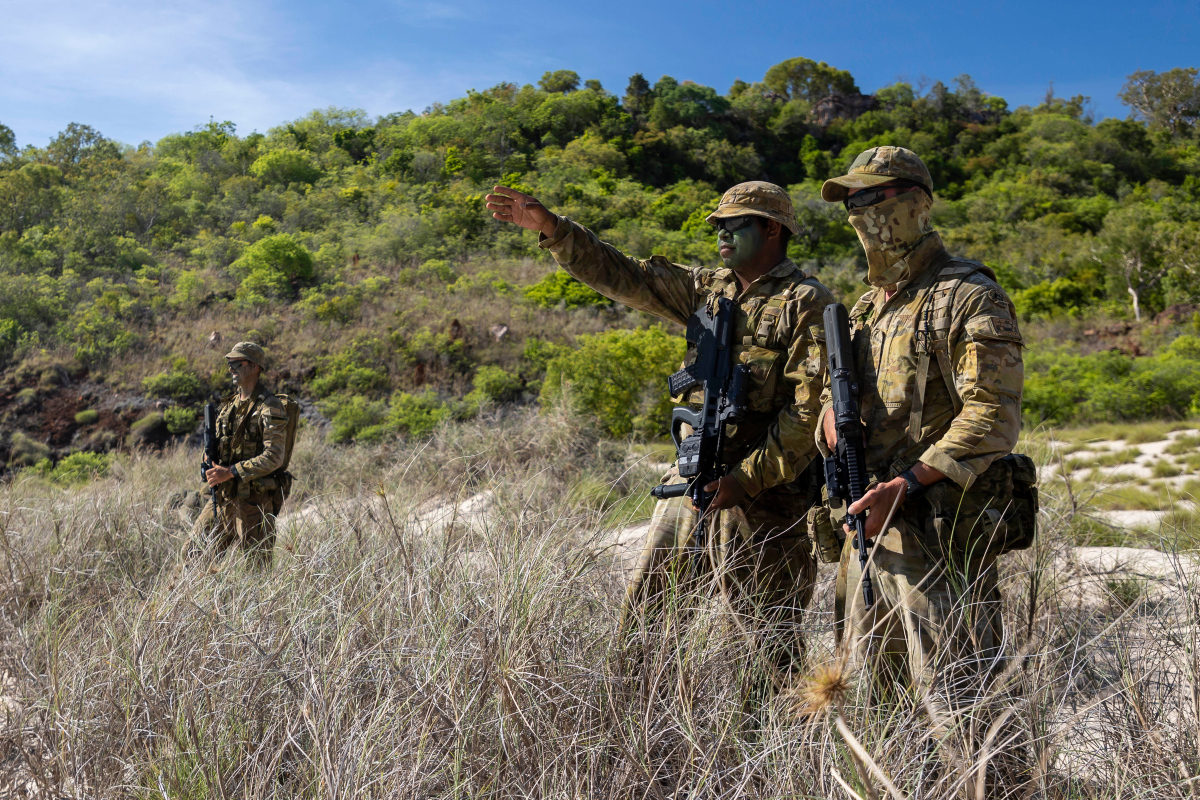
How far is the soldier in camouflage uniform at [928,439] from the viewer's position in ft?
6.32

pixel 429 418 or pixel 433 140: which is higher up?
pixel 433 140

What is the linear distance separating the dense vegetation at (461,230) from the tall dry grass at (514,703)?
6865 mm

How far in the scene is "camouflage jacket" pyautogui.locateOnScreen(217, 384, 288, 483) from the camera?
4.66m

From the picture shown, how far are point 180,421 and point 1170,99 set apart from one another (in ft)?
230

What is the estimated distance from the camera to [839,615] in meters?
2.22

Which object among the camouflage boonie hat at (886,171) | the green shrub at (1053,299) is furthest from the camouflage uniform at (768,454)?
the green shrub at (1053,299)

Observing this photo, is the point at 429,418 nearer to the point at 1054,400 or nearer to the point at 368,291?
the point at 368,291

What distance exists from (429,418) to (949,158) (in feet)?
160

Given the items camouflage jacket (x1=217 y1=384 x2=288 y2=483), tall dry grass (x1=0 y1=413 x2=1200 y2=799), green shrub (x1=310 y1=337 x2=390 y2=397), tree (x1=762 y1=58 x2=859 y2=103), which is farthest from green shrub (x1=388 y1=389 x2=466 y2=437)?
tree (x1=762 y1=58 x2=859 y2=103)

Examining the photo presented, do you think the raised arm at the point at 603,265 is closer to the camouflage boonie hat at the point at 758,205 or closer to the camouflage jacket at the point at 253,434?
the camouflage boonie hat at the point at 758,205

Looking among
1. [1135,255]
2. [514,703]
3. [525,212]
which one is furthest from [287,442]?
[1135,255]

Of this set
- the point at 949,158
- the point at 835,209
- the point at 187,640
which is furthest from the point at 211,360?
the point at 949,158

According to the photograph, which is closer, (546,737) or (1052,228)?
(546,737)

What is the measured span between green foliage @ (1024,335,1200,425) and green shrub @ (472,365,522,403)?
860 centimetres
